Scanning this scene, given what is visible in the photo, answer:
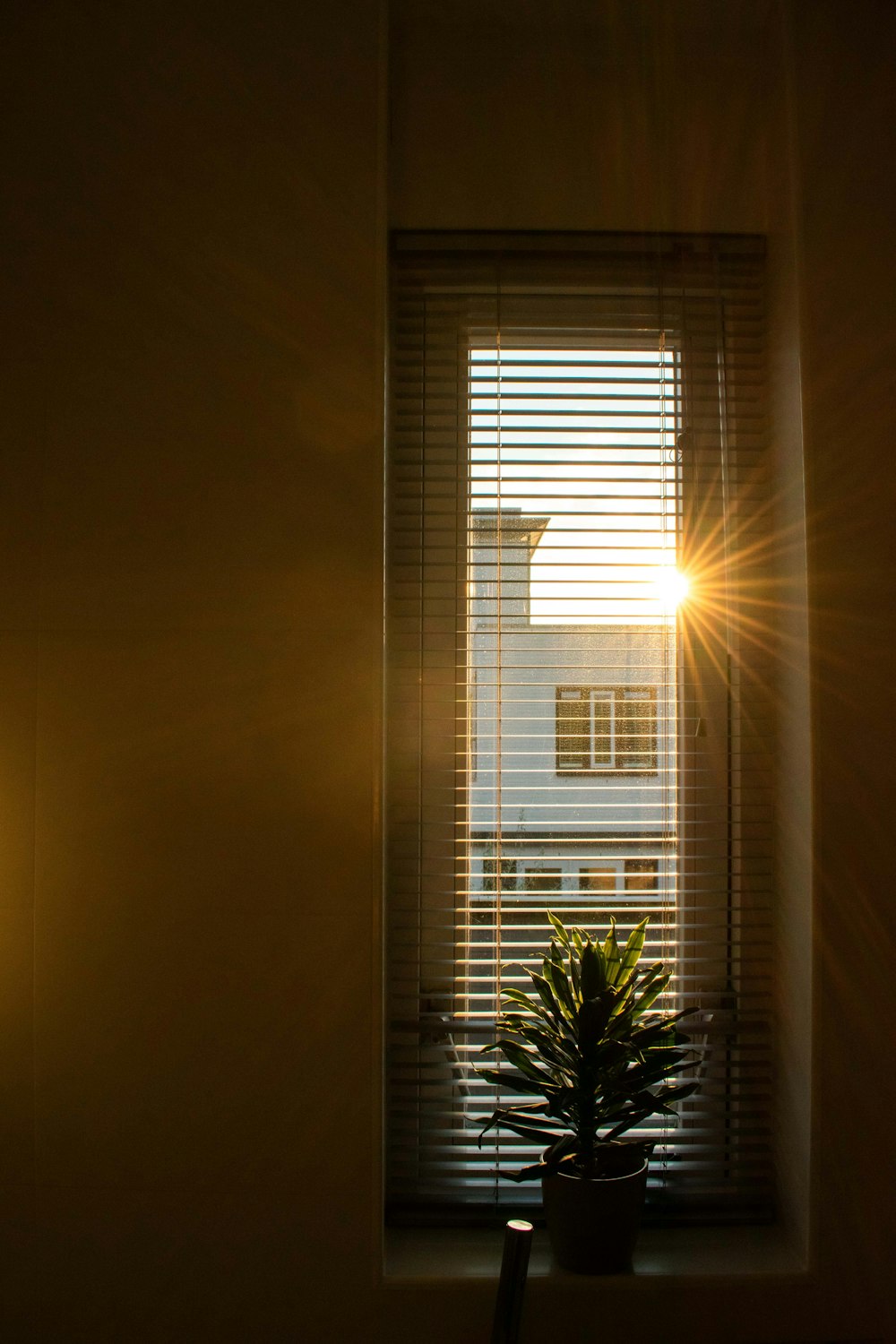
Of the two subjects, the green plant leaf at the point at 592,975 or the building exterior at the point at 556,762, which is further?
the building exterior at the point at 556,762

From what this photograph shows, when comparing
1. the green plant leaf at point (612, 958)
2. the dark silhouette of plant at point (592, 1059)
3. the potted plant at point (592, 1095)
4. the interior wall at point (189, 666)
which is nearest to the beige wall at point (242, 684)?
the interior wall at point (189, 666)

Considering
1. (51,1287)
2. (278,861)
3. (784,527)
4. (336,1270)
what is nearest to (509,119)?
(784,527)

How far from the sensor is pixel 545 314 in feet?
5.40

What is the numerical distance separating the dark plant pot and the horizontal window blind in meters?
0.20

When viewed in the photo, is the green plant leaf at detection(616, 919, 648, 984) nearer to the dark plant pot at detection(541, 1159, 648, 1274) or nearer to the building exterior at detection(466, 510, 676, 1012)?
the building exterior at detection(466, 510, 676, 1012)

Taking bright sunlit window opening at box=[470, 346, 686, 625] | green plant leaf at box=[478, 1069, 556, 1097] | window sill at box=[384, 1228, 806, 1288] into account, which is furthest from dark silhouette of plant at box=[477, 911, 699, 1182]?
bright sunlit window opening at box=[470, 346, 686, 625]

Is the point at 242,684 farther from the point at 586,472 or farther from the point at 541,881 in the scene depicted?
the point at 586,472

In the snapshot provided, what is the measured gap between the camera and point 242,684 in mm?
1379

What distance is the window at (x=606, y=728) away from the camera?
1.59 metres

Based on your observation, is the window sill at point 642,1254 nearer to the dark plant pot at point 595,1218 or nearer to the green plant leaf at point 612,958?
the dark plant pot at point 595,1218

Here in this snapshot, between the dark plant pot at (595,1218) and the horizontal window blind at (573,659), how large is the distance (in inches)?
7.9

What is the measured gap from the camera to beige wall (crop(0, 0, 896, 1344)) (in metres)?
1.31

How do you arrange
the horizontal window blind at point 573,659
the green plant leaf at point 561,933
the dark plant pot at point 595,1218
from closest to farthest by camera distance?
1. the dark plant pot at point 595,1218
2. the green plant leaf at point 561,933
3. the horizontal window blind at point 573,659

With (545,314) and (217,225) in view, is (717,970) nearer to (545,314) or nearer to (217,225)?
(545,314)
